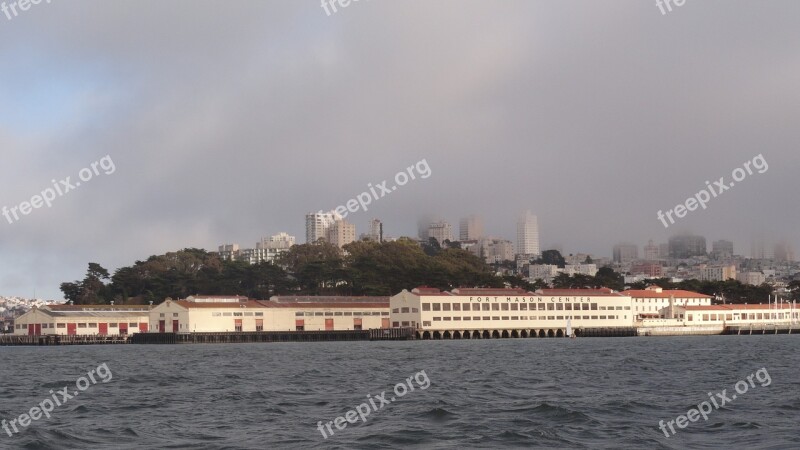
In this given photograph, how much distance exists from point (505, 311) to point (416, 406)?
88986 millimetres

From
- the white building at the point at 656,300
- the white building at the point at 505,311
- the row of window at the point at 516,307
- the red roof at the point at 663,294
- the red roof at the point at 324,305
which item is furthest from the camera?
the red roof at the point at 663,294

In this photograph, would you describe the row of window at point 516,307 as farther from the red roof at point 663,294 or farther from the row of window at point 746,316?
the row of window at point 746,316

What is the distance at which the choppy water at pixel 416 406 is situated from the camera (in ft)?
89.9

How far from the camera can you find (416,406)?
3444cm

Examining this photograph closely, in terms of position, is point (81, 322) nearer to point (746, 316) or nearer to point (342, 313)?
point (342, 313)

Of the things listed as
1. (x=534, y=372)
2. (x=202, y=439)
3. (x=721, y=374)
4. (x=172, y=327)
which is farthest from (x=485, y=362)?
(x=172, y=327)

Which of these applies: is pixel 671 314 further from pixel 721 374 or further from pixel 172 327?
pixel 721 374

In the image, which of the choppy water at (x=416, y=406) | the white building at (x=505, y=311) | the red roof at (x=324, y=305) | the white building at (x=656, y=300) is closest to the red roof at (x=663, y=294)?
the white building at (x=656, y=300)

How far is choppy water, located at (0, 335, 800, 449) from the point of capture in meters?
27.4

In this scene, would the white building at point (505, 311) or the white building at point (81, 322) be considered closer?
the white building at point (505, 311)

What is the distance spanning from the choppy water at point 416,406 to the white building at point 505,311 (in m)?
58.7

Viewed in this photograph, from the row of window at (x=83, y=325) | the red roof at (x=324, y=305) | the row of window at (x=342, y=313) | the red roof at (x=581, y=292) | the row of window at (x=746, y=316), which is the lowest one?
the row of window at (x=746, y=316)

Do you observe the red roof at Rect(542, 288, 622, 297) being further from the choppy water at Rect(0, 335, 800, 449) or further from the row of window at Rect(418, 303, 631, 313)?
the choppy water at Rect(0, 335, 800, 449)

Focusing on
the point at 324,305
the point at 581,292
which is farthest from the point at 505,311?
the point at 324,305
